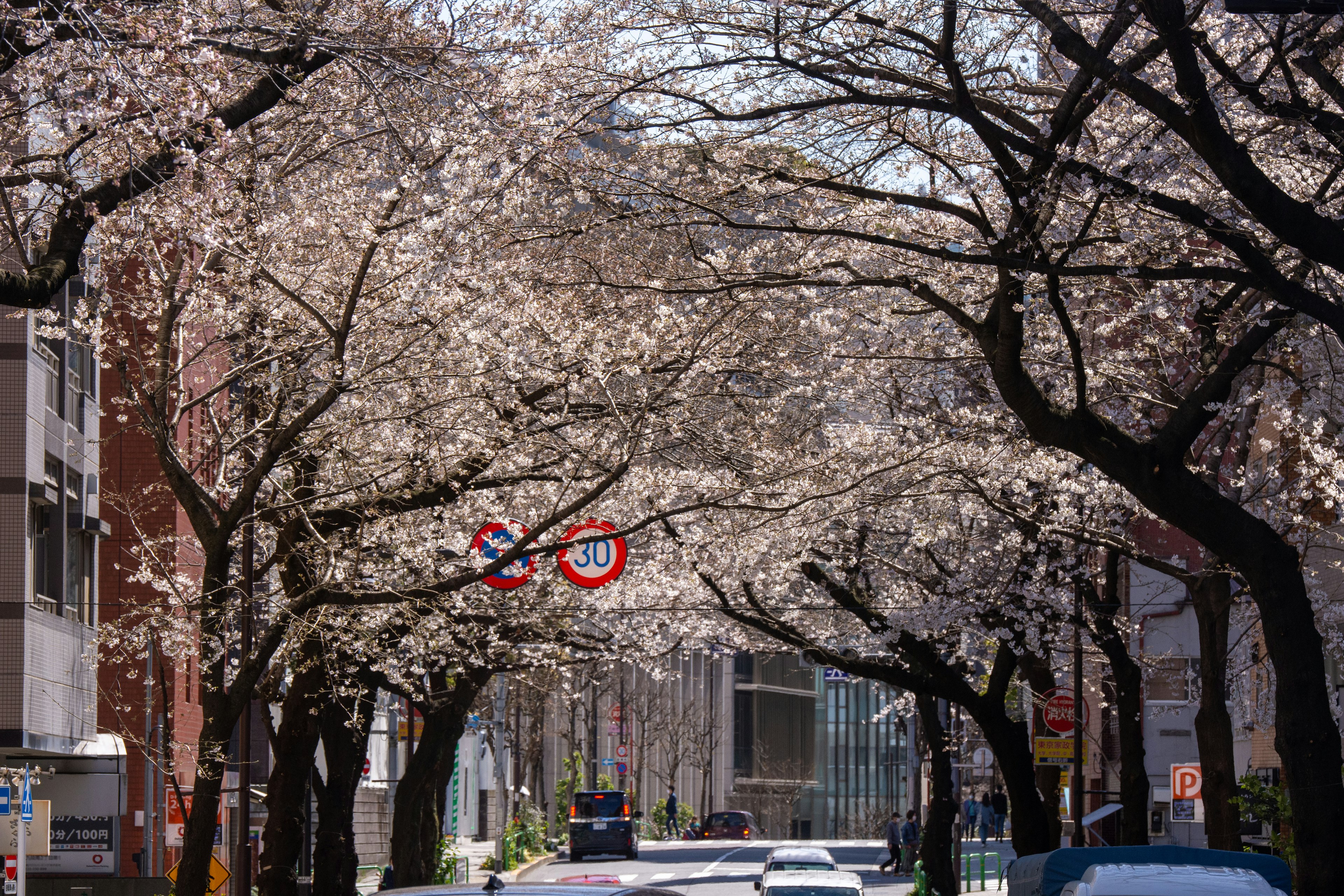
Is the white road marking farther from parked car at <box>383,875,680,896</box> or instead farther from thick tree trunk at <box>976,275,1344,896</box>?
parked car at <box>383,875,680,896</box>

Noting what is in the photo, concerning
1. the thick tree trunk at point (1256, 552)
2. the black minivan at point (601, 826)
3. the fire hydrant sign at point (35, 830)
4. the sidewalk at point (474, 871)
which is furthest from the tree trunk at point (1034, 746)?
the black minivan at point (601, 826)

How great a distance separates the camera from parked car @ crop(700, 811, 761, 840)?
7550 cm

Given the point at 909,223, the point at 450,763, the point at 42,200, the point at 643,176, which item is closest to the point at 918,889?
the point at 450,763

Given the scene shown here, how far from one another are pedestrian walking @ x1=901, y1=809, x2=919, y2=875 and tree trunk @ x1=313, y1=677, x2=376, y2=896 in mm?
19959

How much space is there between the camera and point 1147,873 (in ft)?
33.3

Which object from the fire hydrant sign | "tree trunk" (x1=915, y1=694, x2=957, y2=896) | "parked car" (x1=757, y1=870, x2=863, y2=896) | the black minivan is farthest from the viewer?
the black minivan

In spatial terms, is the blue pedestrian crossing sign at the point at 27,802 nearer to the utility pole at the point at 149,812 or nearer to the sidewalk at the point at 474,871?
the sidewalk at the point at 474,871

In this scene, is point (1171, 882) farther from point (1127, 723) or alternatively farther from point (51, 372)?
point (51, 372)

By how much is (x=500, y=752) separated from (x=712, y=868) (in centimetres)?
2119

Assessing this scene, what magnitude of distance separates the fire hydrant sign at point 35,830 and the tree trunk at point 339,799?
15.2ft

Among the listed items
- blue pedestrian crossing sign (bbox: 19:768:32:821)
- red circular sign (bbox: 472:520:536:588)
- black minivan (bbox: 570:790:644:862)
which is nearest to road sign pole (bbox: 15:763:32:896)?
blue pedestrian crossing sign (bbox: 19:768:32:821)

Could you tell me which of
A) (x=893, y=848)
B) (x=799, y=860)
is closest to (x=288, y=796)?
(x=799, y=860)

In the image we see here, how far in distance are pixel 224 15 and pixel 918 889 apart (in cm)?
2575

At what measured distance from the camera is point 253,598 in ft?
46.8
